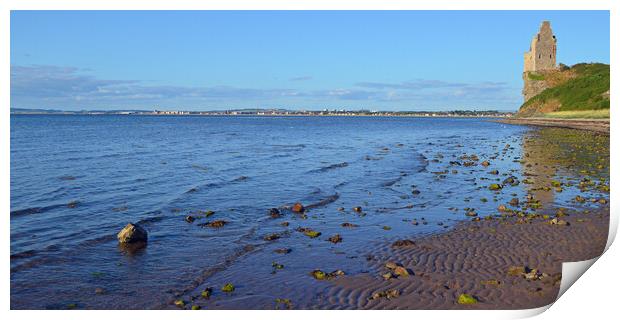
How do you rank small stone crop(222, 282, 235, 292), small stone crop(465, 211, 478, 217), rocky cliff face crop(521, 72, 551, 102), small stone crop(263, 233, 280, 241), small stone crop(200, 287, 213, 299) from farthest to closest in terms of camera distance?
1. rocky cliff face crop(521, 72, 551, 102)
2. small stone crop(465, 211, 478, 217)
3. small stone crop(263, 233, 280, 241)
4. small stone crop(222, 282, 235, 292)
5. small stone crop(200, 287, 213, 299)

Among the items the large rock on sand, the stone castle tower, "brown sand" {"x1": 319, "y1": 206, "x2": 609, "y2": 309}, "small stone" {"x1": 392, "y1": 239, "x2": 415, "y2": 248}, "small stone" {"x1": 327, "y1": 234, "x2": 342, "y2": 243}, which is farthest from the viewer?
the stone castle tower

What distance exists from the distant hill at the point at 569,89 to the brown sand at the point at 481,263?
2430 inches

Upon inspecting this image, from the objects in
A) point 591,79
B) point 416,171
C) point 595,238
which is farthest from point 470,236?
point 591,79

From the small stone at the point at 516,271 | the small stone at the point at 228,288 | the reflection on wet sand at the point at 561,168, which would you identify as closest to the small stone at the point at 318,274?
the small stone at the point at 228,288

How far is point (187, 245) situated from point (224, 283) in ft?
11.2

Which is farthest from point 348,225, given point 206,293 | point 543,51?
point 543,51

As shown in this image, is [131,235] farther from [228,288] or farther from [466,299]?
[466,299]

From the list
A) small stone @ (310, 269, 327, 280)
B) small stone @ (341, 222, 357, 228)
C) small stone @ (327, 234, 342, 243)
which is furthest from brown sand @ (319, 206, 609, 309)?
small stone @ (341, 222, 357, 228)

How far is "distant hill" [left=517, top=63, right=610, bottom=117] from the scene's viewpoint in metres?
80.4

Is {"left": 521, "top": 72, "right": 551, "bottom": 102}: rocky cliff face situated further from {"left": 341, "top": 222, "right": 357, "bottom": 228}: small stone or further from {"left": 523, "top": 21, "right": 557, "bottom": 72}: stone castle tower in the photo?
{"left": 341, "top": 222, "right": 357, "bottom": 228}: small stone

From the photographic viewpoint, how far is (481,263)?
38.6ft

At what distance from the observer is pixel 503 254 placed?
12391 mm

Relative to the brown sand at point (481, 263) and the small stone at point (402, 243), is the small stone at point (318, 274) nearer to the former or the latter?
the brown sand at point (481, 263)
